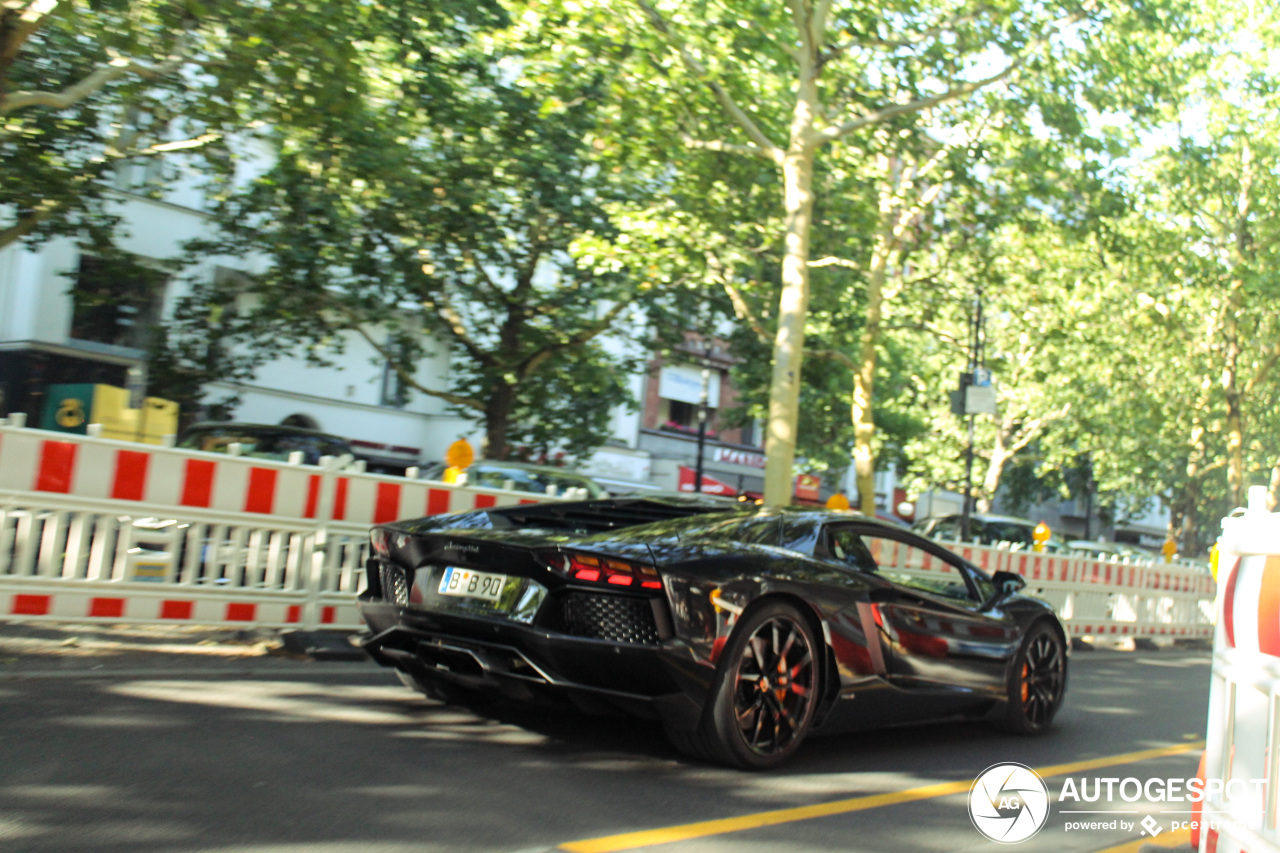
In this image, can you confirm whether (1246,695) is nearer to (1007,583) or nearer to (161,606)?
(1007,583)

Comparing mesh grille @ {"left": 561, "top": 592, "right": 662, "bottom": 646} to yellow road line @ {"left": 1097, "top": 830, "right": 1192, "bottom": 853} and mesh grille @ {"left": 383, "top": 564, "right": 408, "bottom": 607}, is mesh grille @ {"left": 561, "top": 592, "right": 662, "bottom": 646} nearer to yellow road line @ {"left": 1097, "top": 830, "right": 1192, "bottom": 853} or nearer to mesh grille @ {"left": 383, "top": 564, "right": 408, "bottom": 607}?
mesh grille @ {"left": 383, "top": 564, "right": 408, "bottom": 607}

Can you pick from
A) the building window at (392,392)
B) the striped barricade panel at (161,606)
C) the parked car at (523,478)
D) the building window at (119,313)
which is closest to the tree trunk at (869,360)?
the parked car at (523,478)

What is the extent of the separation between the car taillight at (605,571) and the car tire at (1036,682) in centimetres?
311

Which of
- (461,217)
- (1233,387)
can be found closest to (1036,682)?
(461,217)

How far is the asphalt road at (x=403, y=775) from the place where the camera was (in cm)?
385

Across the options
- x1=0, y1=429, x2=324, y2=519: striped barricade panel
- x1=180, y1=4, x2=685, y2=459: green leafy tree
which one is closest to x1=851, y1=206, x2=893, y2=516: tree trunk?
x1=180, y1=4, x2=685, y2=459: green leafy tree

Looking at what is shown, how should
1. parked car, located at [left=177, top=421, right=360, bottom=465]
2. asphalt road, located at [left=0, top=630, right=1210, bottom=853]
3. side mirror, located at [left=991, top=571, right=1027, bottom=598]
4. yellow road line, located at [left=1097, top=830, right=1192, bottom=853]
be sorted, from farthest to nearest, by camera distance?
parked car, located at [left=177, top=421, right=360, bottom=465], side mirror, located at [left=991, top=571, right=1027, bottom=598], yellow road line, located at [left=1097, top=830, right=1192, bottom=853], asphalt road, located at [left=0, top=630, right=1210, bottom=853]

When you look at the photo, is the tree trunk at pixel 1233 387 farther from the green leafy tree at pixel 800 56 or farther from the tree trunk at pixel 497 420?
the tree trunk at pixel 497 420

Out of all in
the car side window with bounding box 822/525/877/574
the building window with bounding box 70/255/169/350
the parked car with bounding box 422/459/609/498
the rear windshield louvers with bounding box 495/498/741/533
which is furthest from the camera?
the building window with bounding box 70/255/169/350

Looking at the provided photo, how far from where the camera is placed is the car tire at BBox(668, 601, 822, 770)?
502cm

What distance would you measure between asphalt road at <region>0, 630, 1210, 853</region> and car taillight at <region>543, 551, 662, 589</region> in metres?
0.82

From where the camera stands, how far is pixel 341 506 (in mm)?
8109

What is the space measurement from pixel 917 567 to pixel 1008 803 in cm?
186

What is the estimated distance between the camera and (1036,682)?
286 inches
